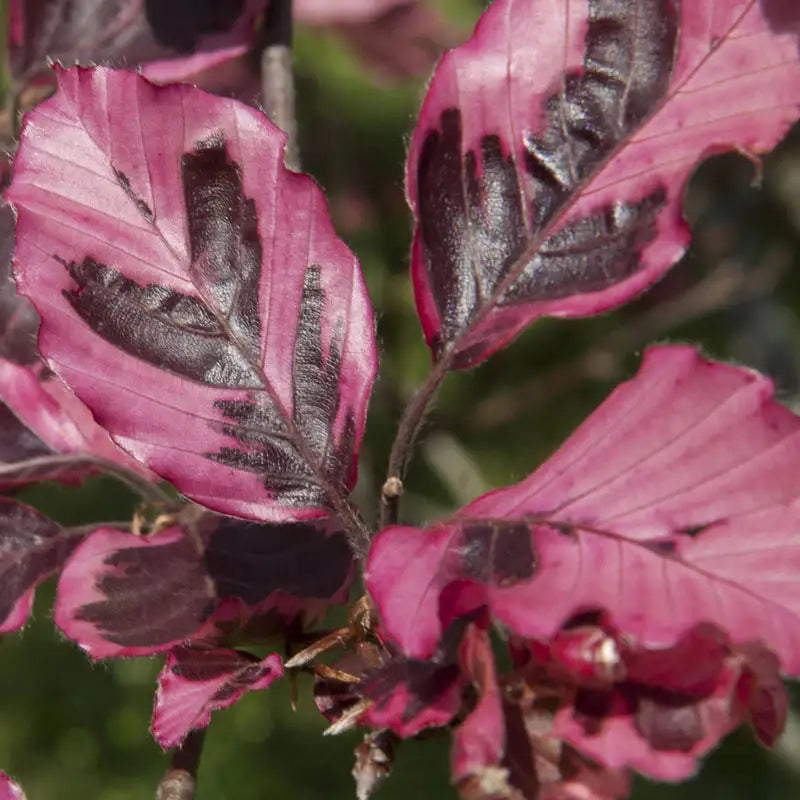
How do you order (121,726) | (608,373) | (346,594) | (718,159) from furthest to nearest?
(121,726)
(608,373)
(718,159)
(346,594)

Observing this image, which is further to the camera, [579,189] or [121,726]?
[121,726]

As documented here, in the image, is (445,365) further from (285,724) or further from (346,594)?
(285,724)

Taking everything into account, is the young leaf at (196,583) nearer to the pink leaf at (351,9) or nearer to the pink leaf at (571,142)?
the pink leaf at (571,142)

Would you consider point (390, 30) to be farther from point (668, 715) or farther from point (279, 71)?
point (668, 715)

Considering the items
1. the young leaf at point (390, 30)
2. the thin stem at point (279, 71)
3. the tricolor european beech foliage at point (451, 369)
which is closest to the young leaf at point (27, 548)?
the tricolor european beech foliage at point (451, 369)

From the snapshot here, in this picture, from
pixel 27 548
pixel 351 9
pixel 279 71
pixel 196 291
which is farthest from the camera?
pixel 351 9

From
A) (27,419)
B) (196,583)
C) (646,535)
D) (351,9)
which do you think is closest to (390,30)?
(351,9)

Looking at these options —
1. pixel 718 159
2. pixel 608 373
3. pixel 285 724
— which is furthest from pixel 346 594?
pixel 285 724
